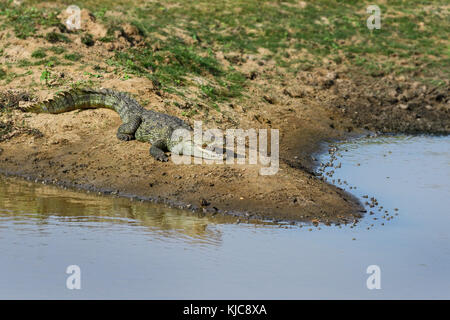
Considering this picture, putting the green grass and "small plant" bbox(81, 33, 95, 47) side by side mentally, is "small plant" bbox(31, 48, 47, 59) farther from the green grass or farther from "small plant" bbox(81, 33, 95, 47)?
"small plant" bbox(81, 33, 95, 47)

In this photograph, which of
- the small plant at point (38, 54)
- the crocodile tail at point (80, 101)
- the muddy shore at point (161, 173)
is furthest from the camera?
the small plant at point (38, 54)

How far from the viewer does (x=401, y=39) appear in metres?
20.1

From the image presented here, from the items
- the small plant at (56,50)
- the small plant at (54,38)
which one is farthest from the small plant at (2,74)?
the small plant at (54,38)

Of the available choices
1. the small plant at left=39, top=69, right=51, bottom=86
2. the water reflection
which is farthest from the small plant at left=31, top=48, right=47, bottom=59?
the water reflection

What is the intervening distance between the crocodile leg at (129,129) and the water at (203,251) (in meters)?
1.86

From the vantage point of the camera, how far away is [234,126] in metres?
13.8

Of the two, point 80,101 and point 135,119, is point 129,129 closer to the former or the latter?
point 135,119

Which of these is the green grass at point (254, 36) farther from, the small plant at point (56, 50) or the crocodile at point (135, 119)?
the crocodile at point (135, 119)

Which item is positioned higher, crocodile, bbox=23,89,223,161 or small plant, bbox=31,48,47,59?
small plant, bbox=31,48,47,59

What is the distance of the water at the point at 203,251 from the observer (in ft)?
23.6

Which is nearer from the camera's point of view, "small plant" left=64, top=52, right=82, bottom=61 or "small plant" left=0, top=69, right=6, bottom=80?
"small plant" left=0, top=69, right=6, bottom=80

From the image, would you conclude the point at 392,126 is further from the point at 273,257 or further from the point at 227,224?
the point at 273,257

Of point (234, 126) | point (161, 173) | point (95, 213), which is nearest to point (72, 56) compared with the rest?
point (234, 126)

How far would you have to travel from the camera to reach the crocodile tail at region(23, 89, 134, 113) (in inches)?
515
